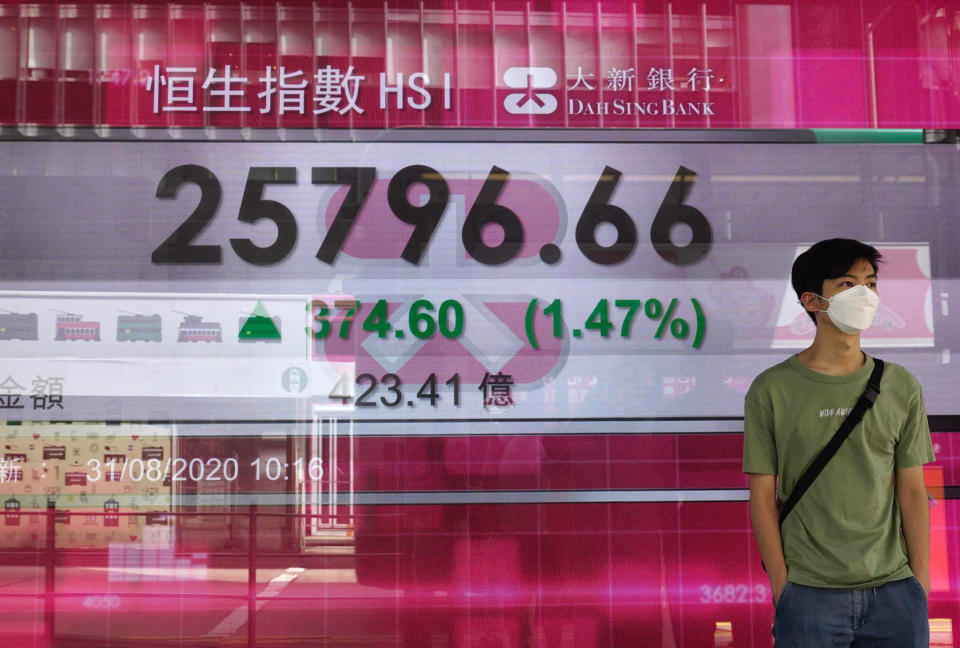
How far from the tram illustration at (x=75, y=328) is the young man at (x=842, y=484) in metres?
2.75

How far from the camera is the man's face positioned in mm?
2695

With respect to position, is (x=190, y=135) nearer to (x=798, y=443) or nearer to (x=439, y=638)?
(x=439, y=638)

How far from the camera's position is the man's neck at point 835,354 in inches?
106

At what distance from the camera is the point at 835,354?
2701 millimetres

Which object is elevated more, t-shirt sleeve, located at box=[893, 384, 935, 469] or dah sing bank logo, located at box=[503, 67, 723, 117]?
dah sing bank logo, located at box=[503, 67, 723, 117]

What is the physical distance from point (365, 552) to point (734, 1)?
9.71 feet

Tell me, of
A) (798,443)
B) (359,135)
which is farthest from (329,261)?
(798,443)

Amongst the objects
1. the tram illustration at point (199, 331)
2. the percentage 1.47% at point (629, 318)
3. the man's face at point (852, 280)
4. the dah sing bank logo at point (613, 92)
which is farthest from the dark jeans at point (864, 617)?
the tram illustration at point (199, 331)

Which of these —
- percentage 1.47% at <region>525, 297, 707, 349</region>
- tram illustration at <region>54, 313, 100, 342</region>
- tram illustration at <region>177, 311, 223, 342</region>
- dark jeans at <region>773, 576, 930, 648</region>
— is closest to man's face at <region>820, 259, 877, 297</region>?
dark jeans at <region>773, 576, 930, 648</region>

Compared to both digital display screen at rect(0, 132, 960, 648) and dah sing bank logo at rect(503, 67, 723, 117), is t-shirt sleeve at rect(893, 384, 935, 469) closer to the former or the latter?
digital display screen at rect(0, 132, 960, 648)

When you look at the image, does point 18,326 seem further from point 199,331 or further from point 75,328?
point 199,331

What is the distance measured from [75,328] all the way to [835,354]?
3.06 m

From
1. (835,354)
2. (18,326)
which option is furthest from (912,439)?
(18,326)

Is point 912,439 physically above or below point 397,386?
below
